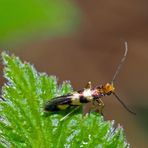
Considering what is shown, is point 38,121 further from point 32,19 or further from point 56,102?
point 32,19

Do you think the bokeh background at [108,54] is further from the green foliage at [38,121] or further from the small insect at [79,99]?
the green foliage at [38,121]

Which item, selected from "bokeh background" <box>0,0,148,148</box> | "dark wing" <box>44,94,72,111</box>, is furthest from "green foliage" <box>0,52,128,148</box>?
"bokeh background" <box>0,0,148,148</box>

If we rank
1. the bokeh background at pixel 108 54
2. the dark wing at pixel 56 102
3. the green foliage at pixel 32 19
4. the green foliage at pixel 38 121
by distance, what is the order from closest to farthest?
the green foliage at pixel 38 121 → the dark wing at pixel 56 102 → the green foliage at pixel 32 19 → the bokeh background at pixel 108 54

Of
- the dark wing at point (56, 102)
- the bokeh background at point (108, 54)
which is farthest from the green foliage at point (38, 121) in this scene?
the bokeh background at point (108, 54)

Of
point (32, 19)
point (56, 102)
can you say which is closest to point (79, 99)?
point (56, 102)

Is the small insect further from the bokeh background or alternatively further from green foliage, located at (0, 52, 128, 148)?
the bokeh background
